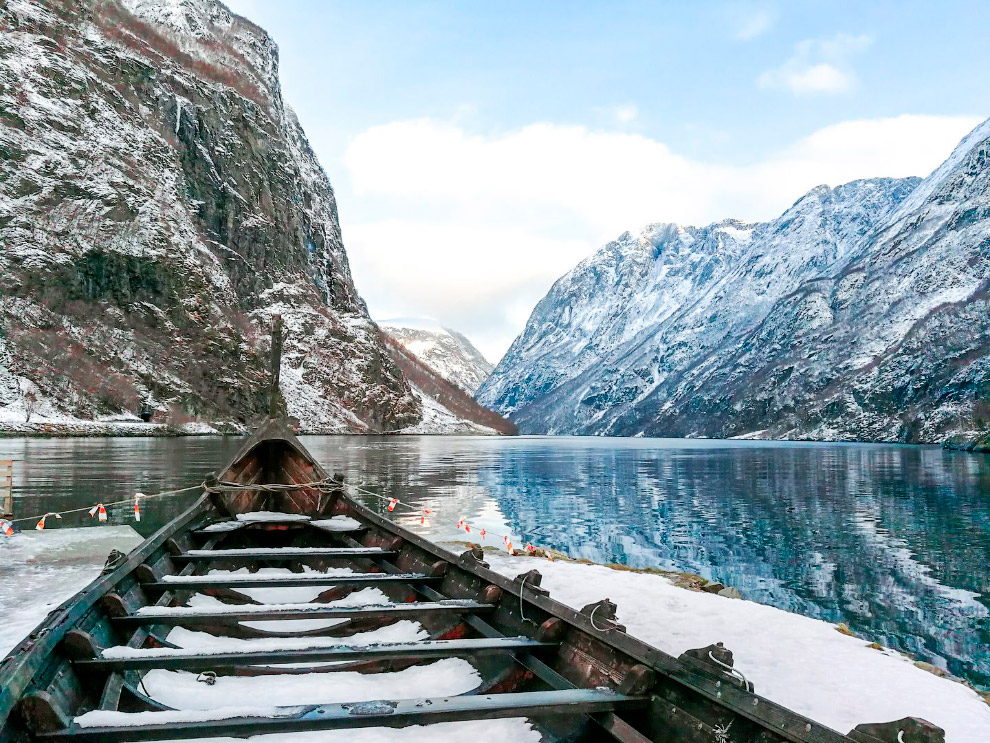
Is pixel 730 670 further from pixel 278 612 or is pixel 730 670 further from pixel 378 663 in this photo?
pixel 278 612

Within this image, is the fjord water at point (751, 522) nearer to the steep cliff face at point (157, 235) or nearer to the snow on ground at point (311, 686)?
the snow on ground at point (311, 686)

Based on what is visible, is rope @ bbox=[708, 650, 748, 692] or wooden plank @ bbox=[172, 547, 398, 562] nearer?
rope @ bbox=[708, 650, 748, 692]

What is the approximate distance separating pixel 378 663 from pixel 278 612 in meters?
1.22

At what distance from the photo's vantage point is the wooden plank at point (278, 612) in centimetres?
600

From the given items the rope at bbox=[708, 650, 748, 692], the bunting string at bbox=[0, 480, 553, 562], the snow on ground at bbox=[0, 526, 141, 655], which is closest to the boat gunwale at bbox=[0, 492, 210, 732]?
the snow on ground at bbox=[0, 526, 141, 655]

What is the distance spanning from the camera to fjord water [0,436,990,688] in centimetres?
1692

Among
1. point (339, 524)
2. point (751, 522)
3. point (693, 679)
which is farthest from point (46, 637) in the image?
point (751, 522)

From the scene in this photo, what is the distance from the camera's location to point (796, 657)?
9164 millimetres

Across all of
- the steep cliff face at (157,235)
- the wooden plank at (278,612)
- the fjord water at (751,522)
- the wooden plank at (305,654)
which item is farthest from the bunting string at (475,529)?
the steep cliff face at (157,235)

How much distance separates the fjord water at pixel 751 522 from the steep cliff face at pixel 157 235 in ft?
176

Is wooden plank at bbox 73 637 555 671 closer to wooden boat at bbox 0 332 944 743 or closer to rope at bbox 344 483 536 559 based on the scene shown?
wooden boat at bbox 0 332 944 743

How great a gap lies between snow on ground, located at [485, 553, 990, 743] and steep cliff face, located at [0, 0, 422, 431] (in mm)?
102005

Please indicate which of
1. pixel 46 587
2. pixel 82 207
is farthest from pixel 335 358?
pixel 46 587

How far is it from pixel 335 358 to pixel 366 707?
15259 centimetres
